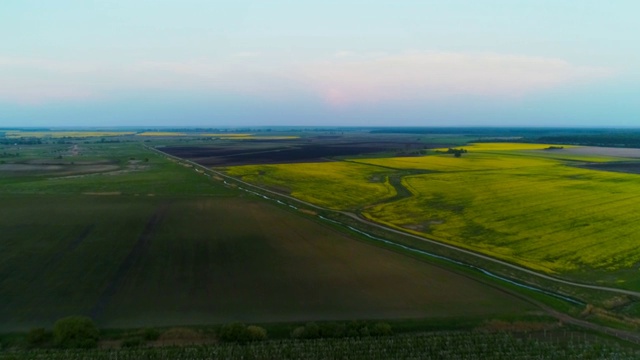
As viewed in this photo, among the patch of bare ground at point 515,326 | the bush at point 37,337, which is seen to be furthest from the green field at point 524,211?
the bush at point 37,337

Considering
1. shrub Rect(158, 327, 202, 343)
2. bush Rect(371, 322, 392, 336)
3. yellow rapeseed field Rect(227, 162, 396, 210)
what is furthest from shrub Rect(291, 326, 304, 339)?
yellow rapeseed field Rect(227, 162, 396, 210)

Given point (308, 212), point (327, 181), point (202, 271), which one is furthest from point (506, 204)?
point (202, 271)

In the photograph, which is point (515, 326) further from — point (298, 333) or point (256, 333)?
point (256, 333)

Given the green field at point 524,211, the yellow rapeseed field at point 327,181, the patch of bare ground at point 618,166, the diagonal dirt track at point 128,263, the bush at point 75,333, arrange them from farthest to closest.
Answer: the patch of bare ground at point 618,166 → the yellow rapeseed field at point 327,181 → the green field at point 524,211 → the diagonal dirt track at point 128,263 → the bush at point 75,333

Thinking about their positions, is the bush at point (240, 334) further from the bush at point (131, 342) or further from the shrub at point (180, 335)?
the bush at point (131, 342)

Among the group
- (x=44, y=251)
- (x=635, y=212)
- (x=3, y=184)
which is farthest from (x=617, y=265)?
(x=3, y=184)

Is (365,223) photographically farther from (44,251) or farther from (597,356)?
(44,251)
